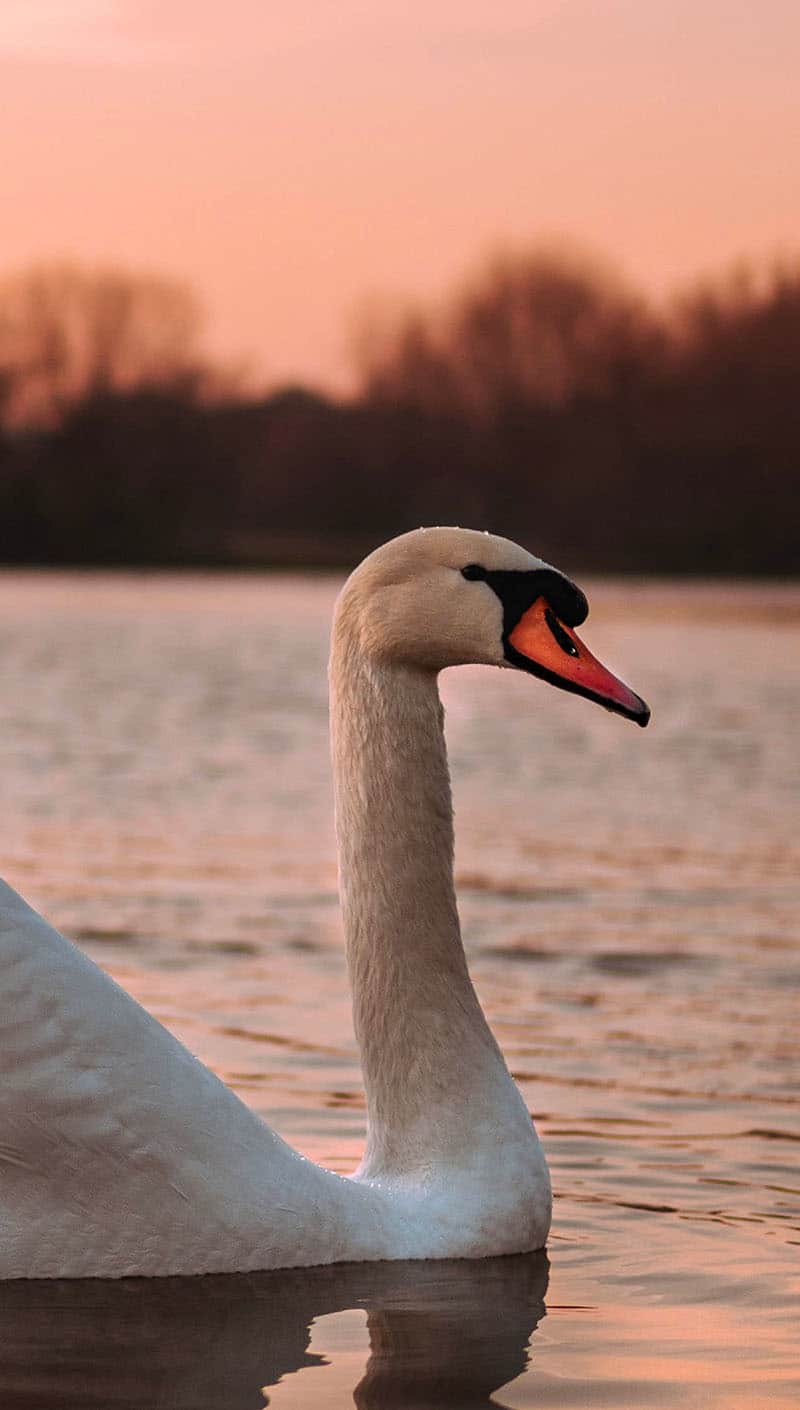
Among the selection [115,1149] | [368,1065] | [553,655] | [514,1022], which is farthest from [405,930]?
[514,1022]

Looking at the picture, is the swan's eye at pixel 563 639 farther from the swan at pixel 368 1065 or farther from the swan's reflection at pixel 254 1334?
the swan's reflection at pixel 254 1334

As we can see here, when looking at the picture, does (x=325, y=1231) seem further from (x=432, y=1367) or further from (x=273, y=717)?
(x=273, y=717)

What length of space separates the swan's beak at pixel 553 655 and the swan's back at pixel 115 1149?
46.4 inches

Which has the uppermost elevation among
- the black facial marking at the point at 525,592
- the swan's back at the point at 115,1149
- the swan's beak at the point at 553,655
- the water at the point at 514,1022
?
the black facial marking at the point at 525,592

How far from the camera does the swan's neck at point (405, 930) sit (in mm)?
6609

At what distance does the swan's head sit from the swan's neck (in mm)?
151

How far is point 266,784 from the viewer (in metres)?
20.4

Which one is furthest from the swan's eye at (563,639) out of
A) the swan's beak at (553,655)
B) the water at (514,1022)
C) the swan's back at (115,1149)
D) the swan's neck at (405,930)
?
the water at (514,1022)

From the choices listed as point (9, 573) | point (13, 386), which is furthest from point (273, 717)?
point (9, 573)

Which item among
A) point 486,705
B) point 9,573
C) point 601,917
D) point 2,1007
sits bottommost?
point 9,573

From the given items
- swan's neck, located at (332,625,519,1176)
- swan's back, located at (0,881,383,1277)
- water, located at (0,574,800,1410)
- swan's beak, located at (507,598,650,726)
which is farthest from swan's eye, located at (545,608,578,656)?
water, located at (0,574,800,1410)

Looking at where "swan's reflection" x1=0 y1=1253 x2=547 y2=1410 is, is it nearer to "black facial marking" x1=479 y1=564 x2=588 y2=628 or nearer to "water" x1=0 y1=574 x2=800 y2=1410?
"water" x1=0 y1=574 x2=800 y2=1410

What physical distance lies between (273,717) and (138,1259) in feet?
73.0

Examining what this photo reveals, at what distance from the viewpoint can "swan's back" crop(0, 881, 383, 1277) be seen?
5.89 metres
